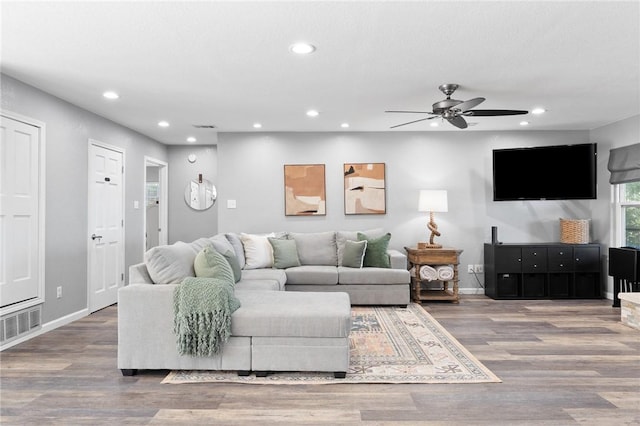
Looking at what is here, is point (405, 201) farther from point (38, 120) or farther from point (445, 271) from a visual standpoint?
point (38, 120)

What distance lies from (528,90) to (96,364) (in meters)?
4.38

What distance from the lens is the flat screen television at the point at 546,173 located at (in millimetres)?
5465

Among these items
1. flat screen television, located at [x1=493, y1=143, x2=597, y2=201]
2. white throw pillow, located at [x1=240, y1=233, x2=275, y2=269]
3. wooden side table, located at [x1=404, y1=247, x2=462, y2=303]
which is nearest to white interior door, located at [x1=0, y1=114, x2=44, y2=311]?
white throw pillow, located at [x1=240, y1=233, x2=275, y2=269]

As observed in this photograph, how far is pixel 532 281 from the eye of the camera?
5562mm

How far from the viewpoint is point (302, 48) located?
2.93 m

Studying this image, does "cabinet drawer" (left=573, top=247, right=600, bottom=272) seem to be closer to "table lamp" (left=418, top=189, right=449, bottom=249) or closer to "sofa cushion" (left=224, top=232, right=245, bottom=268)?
"table lamp" (left=418, top=189, right=449, bottom=249)

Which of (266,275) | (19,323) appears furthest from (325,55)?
(19,323)

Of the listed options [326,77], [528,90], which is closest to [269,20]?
[326,77]

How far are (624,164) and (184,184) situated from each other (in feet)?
21.2

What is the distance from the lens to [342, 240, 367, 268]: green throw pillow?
16.9ft

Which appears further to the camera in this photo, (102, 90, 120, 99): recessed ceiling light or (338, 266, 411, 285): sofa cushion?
(338, 266, 411, 285): sofa cushion

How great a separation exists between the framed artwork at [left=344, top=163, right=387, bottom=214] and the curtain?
9.56ft

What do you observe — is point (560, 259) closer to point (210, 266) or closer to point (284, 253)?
point (284, 253)

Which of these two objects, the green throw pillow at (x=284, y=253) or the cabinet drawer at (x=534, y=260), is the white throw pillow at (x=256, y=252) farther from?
the cabinet drawer at (x=534, y=260)
